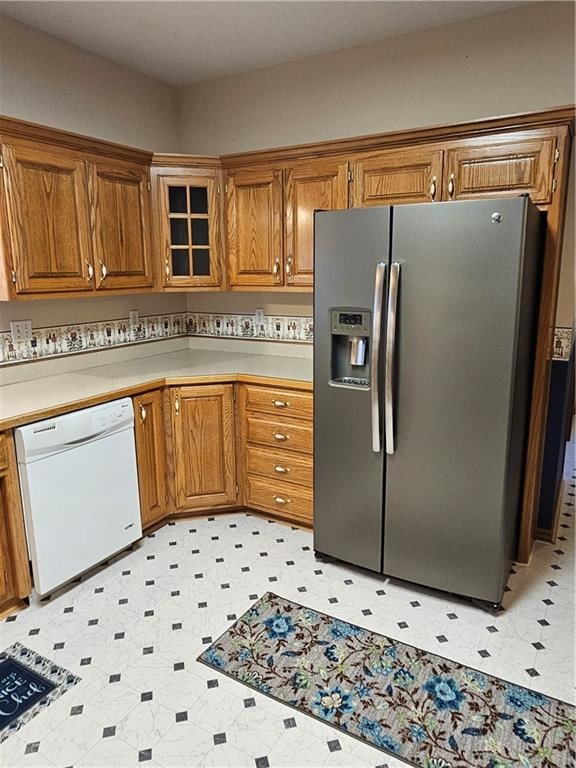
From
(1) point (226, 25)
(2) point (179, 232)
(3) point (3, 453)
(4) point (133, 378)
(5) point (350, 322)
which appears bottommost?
(3) point (3, 453)

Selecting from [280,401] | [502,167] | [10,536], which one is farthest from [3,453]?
[502,167]

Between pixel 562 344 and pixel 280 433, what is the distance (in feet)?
5.09

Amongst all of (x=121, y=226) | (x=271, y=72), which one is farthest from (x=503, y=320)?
(x=271, y=72)

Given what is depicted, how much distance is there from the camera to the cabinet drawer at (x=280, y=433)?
2.89 metres

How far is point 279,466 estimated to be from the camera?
3018 millimetres

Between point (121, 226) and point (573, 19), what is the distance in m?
2.48

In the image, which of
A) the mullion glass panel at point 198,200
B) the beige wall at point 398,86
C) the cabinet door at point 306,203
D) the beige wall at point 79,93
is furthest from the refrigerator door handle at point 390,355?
the beige wall at point 79,93

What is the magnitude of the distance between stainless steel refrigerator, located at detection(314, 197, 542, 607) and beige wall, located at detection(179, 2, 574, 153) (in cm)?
96

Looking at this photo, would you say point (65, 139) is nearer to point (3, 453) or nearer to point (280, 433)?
point (3, 453)

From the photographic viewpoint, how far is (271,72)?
3316mm

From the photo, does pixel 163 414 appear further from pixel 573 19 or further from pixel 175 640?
pixel 573 19

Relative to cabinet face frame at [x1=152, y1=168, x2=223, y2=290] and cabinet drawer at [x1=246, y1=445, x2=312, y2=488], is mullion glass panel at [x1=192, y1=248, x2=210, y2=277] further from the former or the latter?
cabinet drawer at [x1=246, y1=445, x2=312, y2=488]

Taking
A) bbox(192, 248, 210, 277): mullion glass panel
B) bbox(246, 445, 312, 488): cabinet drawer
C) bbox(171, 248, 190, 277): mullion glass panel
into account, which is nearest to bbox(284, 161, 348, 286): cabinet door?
bbox(192, 248, 210, 277): mullion glass panel

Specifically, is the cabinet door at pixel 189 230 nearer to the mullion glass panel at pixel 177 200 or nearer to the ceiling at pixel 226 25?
the mullion glass panel at pixel 177 200
